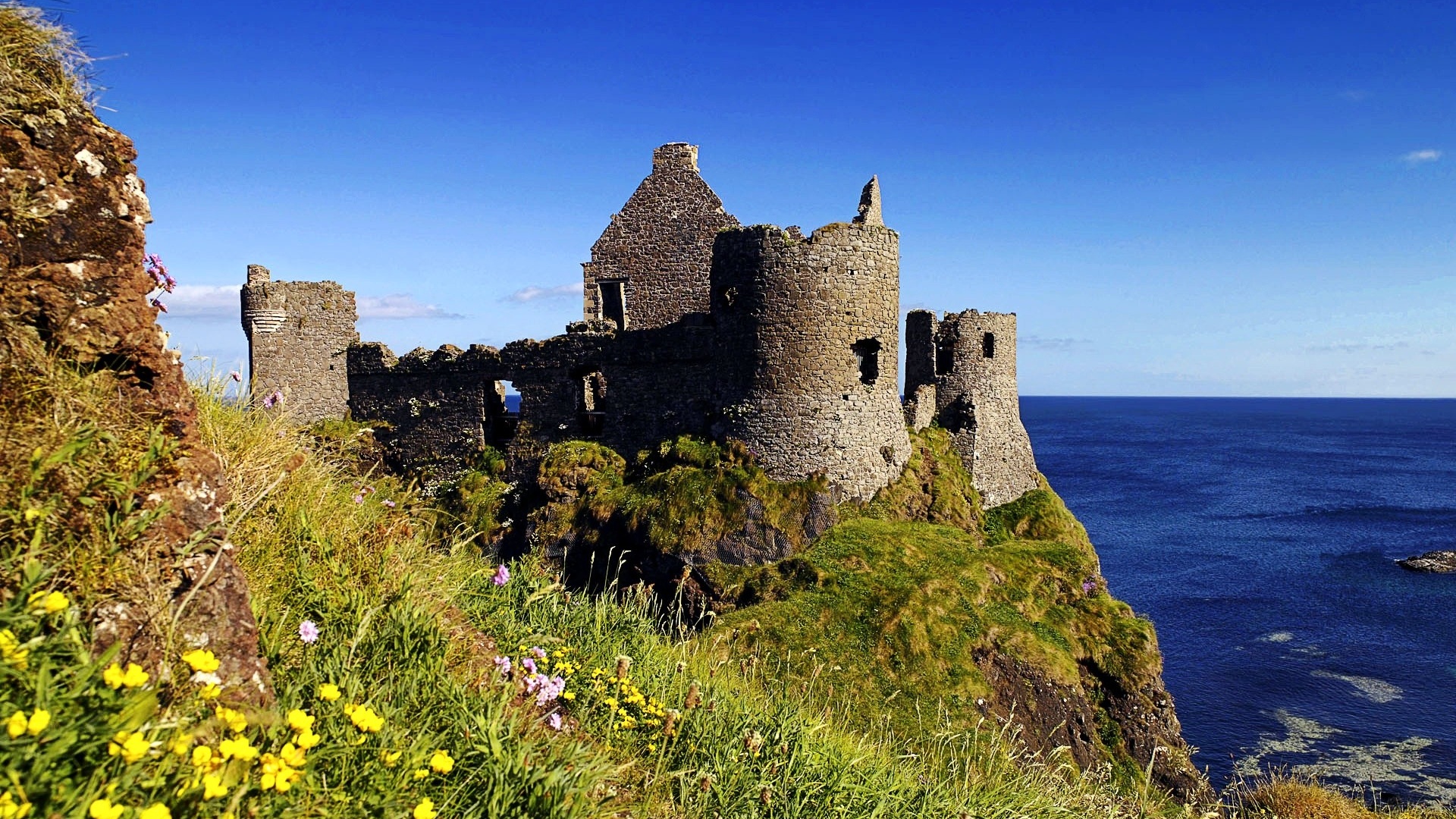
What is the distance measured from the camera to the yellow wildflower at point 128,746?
8.93 ft

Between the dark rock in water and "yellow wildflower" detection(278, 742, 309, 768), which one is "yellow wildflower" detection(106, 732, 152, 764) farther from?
the dark rock in water

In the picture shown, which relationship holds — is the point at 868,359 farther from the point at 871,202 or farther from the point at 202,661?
the point at 202,661

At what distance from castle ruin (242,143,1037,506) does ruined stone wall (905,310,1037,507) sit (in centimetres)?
6

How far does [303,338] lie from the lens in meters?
24.0

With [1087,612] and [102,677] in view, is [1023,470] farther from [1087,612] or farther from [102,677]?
[102,677]

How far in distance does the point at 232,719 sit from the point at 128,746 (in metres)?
0.58

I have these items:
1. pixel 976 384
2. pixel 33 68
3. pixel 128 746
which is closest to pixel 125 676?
pixel 128 746

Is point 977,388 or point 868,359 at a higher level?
point 868,359

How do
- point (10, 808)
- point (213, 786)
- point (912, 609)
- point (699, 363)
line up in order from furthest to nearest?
point (699, 363) < point (912, 609) < point (213, 786) < point (10, 808)

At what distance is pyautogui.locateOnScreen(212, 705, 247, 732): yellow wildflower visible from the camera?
3.27m

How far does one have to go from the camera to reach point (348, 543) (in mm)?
5766

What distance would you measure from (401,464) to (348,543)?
20.4 m

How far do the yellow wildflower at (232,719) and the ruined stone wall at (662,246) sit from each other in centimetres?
2224

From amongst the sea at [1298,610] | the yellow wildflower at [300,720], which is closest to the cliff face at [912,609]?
the sea at [1298,610]
